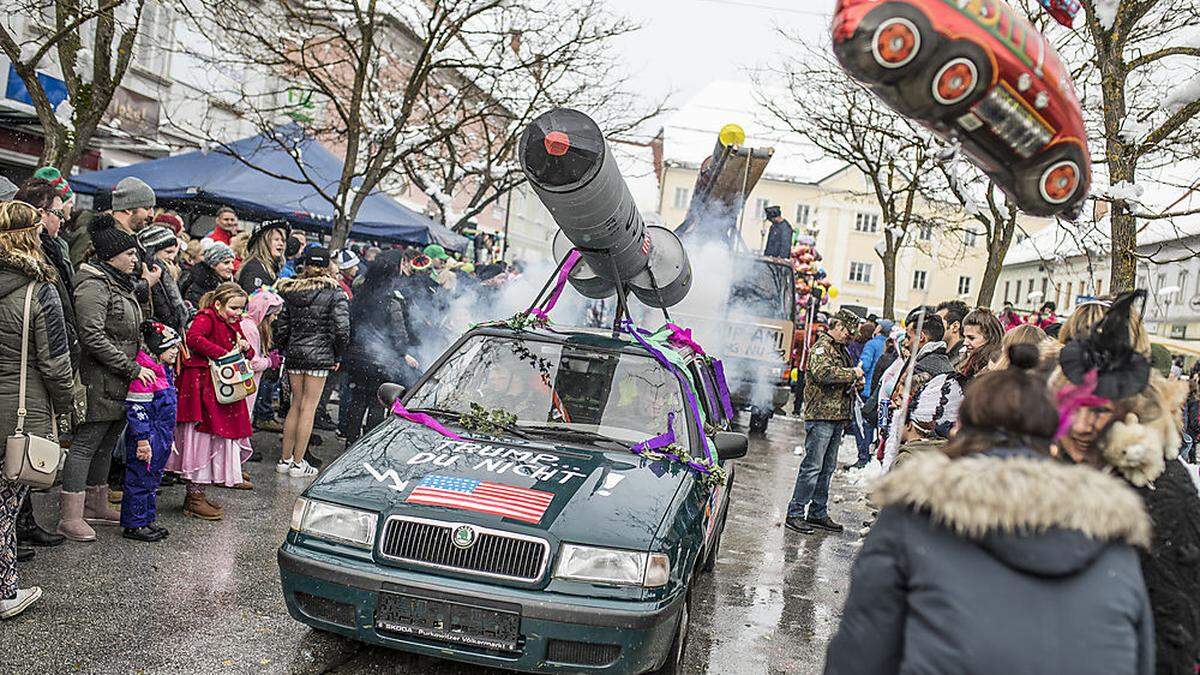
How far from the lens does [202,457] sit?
730 centimetres

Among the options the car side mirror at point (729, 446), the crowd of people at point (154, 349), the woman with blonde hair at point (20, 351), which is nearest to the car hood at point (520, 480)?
the car side mirror at point (729, 446)

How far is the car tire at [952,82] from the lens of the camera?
4.02 m

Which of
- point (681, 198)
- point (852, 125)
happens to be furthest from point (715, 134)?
point (852, 125)

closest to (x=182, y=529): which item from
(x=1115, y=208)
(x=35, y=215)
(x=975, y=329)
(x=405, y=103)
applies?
(x=35, y=215)

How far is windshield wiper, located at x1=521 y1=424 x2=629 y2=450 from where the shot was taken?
221 inches

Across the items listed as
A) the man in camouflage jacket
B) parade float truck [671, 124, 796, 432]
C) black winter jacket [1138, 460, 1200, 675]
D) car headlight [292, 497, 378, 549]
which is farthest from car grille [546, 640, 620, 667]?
parade float truck [671, 124, 796, 432]

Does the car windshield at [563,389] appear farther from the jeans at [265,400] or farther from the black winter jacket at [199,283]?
the jeans at [265,400]

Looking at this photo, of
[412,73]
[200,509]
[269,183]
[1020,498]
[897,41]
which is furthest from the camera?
[412,73]

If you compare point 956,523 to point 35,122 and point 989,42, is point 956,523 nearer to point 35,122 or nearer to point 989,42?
point 989,42

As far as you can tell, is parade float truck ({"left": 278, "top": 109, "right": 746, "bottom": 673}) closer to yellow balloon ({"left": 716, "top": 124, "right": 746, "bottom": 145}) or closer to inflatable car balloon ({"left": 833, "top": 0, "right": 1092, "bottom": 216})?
inflatable car balloon ({"left": 833, "top": 0, "right": 1092, "bottom": 216})

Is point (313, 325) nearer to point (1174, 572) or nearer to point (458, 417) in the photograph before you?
point (458, 417)

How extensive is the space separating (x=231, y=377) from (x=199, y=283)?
1883 millimetres

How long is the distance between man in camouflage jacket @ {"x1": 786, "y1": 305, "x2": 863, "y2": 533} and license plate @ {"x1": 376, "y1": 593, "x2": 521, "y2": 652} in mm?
5250

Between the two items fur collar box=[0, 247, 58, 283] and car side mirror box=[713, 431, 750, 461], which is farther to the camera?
car side mirror box=[713, 431, 750, 461]
